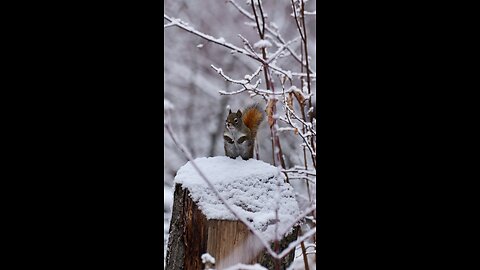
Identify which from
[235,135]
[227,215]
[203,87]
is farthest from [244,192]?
[203,87]

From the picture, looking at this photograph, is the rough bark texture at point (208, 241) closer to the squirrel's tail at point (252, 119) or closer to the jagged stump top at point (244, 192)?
the jagged stump top at point (244, 192)

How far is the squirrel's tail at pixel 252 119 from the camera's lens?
1.73 m

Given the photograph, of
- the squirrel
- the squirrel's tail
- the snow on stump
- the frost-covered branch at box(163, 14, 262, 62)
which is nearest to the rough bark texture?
the snow on stump

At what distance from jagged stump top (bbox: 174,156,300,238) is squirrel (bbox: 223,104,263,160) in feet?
0.22

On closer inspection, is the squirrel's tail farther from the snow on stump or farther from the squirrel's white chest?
the snow on stump

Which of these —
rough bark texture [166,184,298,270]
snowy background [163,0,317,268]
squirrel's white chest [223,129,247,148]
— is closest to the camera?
rough bark texture [166,184,298,270]

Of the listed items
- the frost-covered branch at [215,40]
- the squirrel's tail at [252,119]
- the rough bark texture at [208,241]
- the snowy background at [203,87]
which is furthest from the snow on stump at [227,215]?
the snowy background at [203,87]

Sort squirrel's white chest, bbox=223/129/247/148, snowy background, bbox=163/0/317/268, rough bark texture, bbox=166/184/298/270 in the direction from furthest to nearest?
snowy background, bbox=163/0/317/268 → squirrel's white chest, bbox=223/129/247/148 → rough bark texture, bbox=166/184/298/270

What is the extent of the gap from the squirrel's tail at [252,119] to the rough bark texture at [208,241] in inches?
13.5

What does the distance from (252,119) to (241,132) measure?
82 millimetres

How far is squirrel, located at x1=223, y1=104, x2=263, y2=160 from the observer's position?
5.43 ft
